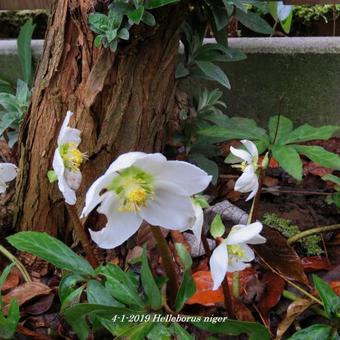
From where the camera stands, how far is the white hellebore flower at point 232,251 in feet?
2.61

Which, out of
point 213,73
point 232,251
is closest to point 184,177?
point 232,251

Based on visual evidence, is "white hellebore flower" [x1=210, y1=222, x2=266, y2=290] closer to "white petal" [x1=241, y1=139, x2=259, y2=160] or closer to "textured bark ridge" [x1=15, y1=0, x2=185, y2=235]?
"white petal" [x1=241, y1=139, x2=259, y2=160]

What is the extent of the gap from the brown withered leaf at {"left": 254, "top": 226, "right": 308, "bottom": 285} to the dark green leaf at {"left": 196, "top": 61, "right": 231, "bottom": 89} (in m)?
0.40

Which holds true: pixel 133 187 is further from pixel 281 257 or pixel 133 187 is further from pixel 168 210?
pixel 281 257

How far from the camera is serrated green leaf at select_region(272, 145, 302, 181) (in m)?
1.03

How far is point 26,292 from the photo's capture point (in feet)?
3.54

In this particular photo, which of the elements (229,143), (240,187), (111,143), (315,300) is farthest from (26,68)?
(315,300)

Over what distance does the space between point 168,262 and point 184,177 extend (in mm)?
229

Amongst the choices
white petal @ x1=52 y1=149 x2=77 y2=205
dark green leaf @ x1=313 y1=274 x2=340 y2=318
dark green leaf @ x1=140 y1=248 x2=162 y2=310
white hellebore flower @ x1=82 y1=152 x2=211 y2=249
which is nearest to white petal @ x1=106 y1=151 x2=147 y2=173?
white hellebore flower @ x1=82 y1=152 x2=211 y2=249

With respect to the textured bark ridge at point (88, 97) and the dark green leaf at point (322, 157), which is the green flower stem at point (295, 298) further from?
the textured bark ridge at point (88, 97)

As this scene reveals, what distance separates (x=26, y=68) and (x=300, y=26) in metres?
1.04

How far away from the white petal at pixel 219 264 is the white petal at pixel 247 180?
164 mm

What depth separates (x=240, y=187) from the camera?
0.95 metres

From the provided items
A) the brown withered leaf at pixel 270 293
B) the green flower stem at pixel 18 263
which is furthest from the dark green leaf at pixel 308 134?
the green flower stem at pixel 18 263
